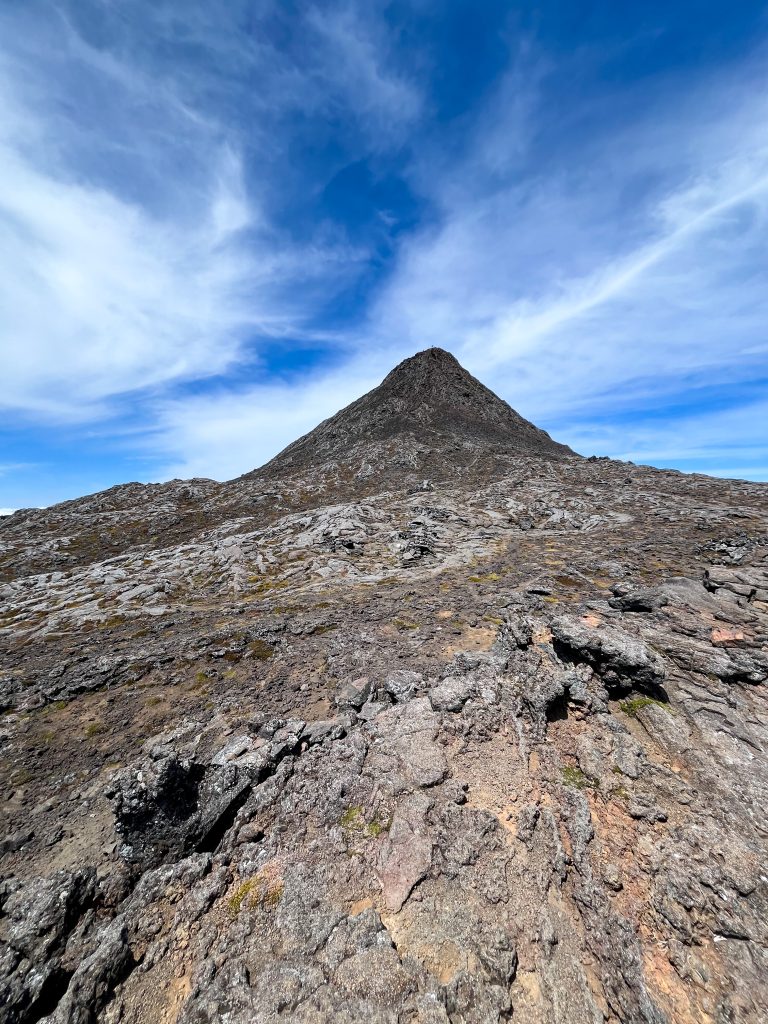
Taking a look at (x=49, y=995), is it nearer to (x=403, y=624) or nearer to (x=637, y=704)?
(x=637, y=704)

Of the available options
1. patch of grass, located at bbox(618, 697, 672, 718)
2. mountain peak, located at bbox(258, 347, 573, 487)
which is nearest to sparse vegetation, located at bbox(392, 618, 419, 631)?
patch of grass, located at bbox(618, 697, 672, 718)

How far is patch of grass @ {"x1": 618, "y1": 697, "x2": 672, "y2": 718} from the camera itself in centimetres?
1109

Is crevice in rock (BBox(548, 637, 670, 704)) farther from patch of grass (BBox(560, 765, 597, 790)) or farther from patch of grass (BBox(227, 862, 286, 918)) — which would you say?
patch of grass (BBox(227, 862, 286, 918))

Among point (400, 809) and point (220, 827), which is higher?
point (400, 809)

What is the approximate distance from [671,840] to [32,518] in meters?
71.9

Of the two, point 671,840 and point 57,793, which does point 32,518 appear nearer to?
point 57,793

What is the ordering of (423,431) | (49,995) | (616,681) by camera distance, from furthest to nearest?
(423,431) → (616,681) → (49,995)

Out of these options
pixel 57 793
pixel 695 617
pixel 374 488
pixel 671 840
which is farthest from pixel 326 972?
pixel 374 488

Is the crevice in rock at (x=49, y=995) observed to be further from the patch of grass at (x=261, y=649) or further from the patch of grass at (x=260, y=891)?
the patch of grass at (x=261, y=649)

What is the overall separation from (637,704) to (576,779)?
3500 mm

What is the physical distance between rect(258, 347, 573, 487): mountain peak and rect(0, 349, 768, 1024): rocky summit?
49619 millimetres

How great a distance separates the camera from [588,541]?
108ft

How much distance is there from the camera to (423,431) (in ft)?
282

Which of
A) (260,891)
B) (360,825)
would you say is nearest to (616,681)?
(360,825)
